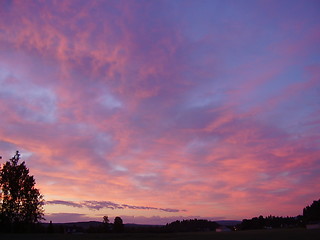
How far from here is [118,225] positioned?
146500 millimetres

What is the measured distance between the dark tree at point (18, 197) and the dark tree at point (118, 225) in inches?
2478

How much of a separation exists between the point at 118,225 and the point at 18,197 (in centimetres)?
7129

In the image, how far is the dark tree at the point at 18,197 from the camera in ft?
265

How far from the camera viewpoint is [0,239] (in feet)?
176

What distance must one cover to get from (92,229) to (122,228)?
13.5 metres

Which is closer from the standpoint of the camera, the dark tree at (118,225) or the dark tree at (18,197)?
the dark tree at (18,197)

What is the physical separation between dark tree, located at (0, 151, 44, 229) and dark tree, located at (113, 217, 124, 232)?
6295cm

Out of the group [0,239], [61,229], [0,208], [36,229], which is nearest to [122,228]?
[61,229]

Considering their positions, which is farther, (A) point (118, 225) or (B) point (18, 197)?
(A) point (118, 225)

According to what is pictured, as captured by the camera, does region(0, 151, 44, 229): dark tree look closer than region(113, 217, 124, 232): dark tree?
Yes

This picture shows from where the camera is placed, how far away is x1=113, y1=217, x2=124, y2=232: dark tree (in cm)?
14305

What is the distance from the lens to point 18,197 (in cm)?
8362

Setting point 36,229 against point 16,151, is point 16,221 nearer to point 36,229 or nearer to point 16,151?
point 36,229

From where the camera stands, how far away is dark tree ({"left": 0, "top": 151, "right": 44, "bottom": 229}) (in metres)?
80.8
